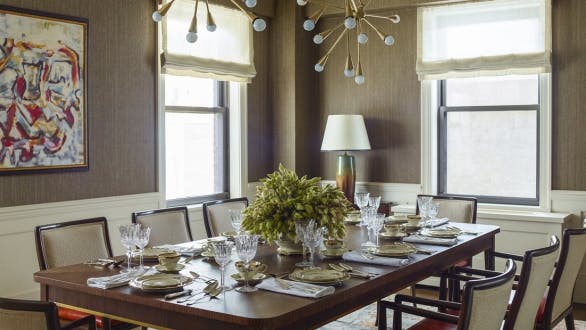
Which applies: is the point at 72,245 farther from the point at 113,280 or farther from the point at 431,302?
the point at 431,302

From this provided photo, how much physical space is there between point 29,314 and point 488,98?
4.56 m

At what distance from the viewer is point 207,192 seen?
5852 millimetres

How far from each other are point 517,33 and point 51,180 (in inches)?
148

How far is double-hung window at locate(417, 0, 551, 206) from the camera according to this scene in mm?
5371

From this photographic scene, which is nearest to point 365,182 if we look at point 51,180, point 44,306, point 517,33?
point 517,33

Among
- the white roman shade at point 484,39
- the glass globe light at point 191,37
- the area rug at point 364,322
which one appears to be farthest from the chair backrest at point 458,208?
the glass globe light at point 191,37

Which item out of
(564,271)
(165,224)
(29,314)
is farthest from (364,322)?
(29,314)

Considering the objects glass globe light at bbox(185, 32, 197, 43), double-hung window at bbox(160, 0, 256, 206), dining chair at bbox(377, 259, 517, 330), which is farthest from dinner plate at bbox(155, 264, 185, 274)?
double-hung window at bbox(160, 0, 256, 206)

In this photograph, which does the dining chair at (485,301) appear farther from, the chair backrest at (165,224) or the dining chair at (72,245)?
the chair backrest at (165,224)

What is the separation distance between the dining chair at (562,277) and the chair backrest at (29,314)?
90.6 inches

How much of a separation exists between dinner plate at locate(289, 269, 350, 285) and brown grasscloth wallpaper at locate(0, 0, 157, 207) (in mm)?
2195

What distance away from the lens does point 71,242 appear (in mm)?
3471

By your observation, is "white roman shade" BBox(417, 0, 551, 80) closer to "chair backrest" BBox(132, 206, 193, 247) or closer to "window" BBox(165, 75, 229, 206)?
"window" BBox(165, 75, 229, 206)

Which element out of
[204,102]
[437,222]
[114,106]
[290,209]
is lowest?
[437,222]
